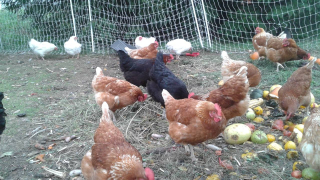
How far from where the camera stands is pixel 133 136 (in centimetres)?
360

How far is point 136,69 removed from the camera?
5.11 metres

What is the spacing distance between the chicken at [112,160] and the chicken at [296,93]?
2.44 meters

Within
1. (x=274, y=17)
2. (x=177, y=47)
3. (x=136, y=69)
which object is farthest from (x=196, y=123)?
(x=274, y=17)

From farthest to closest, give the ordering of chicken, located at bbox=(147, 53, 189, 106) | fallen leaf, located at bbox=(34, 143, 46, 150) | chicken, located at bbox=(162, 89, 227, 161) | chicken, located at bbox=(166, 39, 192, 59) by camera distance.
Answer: chicken, located at bbox=(166, 39, 192, 59)
chicken, located at bbox=(147, 53, 189, 106)
fallen leaf, located at bbox=(34, 143, 46, 150)
chicken, located at bbox=(162, 89, 227, 161)

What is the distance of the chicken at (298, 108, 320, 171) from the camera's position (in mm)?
2329

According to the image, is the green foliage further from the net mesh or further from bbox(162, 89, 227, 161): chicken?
bbox(162, 89, 227, 161): chicken

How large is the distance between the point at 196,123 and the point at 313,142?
1146mm

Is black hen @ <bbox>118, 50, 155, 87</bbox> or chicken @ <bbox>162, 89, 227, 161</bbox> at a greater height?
black hen @ <bbox>118, 50, 155, 87</bbox>

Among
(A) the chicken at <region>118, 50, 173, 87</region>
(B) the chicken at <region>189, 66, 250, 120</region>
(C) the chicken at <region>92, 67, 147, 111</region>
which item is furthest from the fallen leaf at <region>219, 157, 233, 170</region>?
(A) the chicken at <region>118, 50, 173, 87</region>

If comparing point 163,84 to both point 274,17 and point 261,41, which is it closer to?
point 261,41

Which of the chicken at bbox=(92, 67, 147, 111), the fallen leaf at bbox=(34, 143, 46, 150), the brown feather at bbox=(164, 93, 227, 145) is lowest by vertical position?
the fallen leaf at bbox=(34, 143, 46, 150)

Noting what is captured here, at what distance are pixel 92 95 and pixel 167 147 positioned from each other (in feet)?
7.95

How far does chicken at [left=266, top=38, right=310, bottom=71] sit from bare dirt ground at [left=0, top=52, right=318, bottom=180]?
515 mm

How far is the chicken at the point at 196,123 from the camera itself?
2.87 metres
